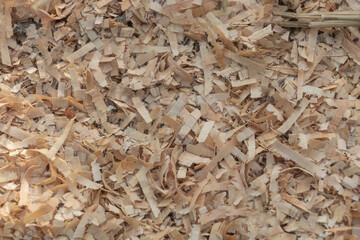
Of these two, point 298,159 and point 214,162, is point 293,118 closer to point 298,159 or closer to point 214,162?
point 298,159

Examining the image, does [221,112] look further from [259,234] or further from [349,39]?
[349,39]

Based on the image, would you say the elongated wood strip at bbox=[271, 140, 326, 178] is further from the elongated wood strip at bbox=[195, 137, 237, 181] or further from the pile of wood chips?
the elongated wood strip at bbox=[195, 137, 237, 181]

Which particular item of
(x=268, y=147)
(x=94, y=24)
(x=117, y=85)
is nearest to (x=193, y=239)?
(x=268, y=147)

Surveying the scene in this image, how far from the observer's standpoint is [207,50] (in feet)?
5.51

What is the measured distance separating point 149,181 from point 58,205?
0.27 metres

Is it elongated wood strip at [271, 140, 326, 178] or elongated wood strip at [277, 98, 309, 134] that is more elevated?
elongated wood strip at [277, 98, 309, 134]

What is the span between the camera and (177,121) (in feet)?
5.26

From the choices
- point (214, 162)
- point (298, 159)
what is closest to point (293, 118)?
point (298, 159)

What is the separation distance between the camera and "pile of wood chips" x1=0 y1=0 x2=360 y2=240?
5.00 ft

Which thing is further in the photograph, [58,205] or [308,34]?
[308,34]

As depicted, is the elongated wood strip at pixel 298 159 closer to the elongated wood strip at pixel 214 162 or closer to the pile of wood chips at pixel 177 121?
the pile of wood chips at pixel 177 121

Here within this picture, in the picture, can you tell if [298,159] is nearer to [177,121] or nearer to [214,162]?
[214,162]

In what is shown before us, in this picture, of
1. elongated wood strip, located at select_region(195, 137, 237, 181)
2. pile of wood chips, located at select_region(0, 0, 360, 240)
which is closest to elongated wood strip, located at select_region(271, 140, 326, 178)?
pile of wood chips, located at select_region(0, 0, 360, 240)

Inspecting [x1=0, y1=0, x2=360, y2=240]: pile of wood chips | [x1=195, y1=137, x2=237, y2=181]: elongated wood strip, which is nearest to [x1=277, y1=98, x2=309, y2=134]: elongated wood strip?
[x1=0, y1=0, x2=360, y2=240]: pile of wood chips
